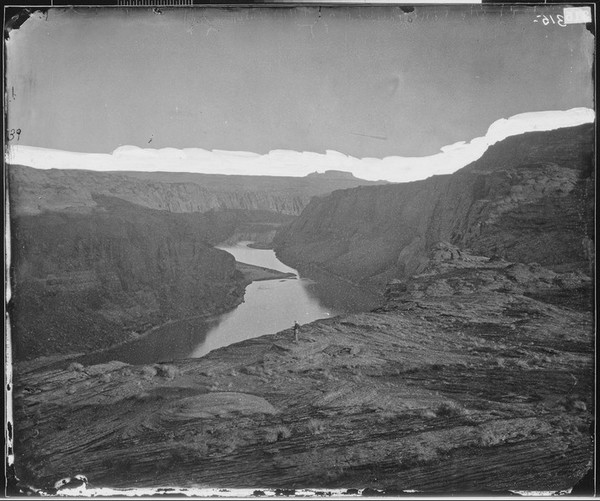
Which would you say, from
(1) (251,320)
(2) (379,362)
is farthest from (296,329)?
(2) (379,362)

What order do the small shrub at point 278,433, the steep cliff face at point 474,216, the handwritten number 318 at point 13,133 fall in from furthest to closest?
the steep cliff face at point 474,216 < the handwritten number 318 at point 13,133 < the small shrub at point 278,433

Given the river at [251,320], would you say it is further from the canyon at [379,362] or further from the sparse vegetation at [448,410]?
the sparse vegetation at [448,410]

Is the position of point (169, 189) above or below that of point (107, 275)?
above

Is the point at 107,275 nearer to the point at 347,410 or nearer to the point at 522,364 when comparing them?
the point at 347,410

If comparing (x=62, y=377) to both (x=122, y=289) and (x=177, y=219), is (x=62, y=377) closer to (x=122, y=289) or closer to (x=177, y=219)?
(x=122, y=289)

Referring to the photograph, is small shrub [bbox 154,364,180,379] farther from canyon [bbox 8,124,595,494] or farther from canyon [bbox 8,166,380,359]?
canyon [bbox 8,166,380,359]

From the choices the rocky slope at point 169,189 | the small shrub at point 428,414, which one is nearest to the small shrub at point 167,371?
the rocky slope at point 169,189

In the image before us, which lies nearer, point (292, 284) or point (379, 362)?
point (379, 362)

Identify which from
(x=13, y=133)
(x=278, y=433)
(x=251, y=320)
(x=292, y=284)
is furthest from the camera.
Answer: (x=292, y=284)
